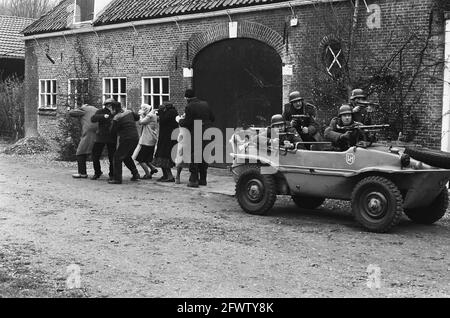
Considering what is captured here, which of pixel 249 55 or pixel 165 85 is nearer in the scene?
pixel 249 55

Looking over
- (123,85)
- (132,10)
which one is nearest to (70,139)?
(123,85)

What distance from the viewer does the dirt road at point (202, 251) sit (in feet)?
18.7

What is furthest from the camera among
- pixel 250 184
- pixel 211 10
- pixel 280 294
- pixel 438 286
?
pixel 211 10

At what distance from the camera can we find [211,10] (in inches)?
630

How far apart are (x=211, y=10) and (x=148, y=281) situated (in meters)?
11.3

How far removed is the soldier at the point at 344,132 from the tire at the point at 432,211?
4.47 feet

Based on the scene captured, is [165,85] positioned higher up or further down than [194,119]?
higher up

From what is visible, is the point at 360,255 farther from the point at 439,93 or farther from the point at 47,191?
the point at 47,191

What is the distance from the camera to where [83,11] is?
68.8ft

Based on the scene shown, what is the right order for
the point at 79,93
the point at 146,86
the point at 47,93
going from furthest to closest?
the point at 47,93 < the point at 79,93 < the point at 146,86

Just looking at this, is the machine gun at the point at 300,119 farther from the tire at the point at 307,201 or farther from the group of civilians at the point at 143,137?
the group of civilians at the point at 143,137

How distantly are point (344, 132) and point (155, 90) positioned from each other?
395 inches

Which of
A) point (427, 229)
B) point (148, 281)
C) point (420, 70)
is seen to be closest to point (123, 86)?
point (420, 70)

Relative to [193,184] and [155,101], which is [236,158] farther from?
[155,101]
